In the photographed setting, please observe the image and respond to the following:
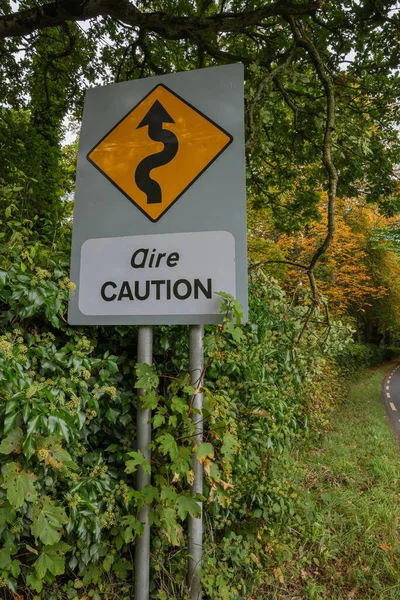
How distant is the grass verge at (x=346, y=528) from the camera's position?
97.5 inches

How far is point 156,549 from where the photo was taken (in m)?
1.91

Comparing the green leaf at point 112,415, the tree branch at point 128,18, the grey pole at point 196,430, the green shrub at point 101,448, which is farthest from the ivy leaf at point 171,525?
the tree branch at point 128,18

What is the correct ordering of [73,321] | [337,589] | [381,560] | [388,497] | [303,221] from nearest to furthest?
[73,321]
[337,589]
[381,560]
[388,497]
[303,221]

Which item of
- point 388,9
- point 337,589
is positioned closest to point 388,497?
point 337,589

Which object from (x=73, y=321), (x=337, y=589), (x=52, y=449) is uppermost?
(x=73, y=321)

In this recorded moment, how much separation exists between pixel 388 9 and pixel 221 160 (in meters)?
2.57

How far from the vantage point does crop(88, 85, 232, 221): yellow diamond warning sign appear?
159 cm

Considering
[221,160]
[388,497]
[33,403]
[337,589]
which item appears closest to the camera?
[33,403]

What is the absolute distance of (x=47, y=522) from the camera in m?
1.32

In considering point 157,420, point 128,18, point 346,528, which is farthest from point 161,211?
point 346,528

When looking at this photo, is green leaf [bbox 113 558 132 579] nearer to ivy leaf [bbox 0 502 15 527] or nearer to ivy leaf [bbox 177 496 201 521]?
ivy leaf [bbox 177 496 201 521]

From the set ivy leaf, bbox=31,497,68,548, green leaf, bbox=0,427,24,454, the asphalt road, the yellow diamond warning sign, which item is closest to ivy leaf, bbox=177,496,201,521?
ivy leaf, bbox=31,497,68,548

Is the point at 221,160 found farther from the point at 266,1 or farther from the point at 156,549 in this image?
the point at 266,1

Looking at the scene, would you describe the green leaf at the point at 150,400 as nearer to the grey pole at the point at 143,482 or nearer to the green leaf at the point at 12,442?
the grey pole at the point at 143,482
